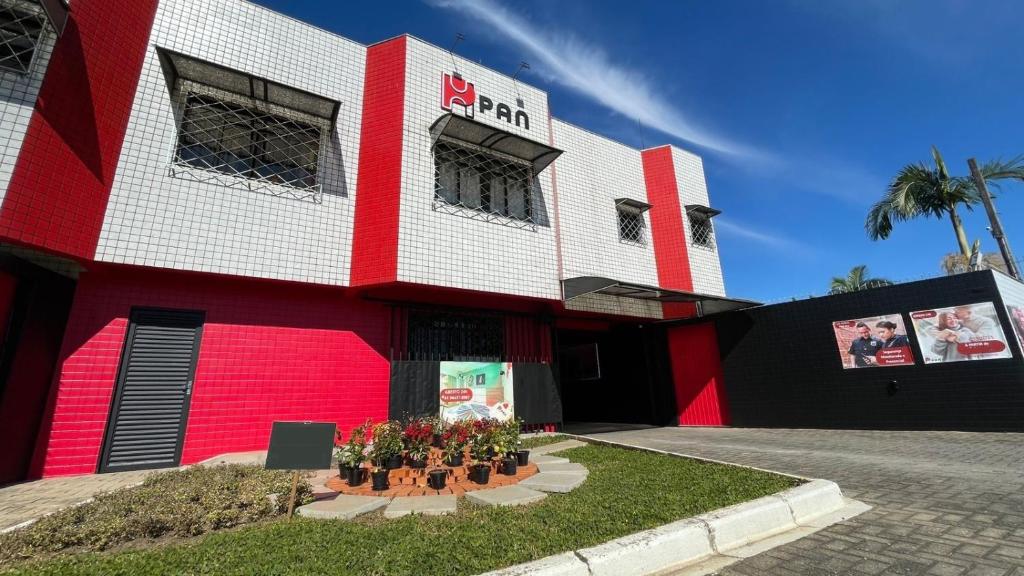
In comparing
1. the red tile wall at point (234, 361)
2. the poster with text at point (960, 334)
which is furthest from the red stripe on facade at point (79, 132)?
the poster with text at point (960, 334)

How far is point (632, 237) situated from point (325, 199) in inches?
384

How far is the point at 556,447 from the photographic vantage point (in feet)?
29.9

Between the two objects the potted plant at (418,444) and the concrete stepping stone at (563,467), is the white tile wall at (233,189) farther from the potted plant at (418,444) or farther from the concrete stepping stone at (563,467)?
the concrete stepping stone at (563,467)

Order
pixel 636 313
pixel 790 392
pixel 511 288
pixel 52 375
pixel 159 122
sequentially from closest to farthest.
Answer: pixel 52 375
pixel 159 122
pixel 511 288
pixel 790 392
pixel 636 313

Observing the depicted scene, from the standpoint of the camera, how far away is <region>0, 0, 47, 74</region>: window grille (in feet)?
20.4

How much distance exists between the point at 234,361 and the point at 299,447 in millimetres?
5245

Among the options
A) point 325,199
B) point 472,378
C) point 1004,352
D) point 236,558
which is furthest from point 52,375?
point 1004,352

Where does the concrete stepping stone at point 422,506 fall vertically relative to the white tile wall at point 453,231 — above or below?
below

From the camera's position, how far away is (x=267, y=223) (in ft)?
27.6

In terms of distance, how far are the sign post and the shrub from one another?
492mm

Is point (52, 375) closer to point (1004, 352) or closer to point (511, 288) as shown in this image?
point (511, 288)

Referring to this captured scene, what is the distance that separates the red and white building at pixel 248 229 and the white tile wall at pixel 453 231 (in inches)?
2.2

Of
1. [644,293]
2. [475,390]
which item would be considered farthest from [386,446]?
[644,293]

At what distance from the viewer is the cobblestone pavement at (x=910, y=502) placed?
10.0 ft
